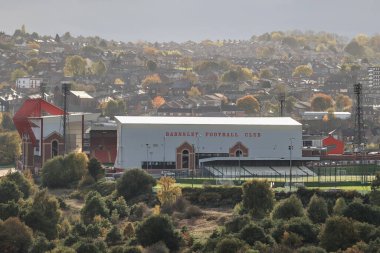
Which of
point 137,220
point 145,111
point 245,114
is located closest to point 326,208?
point 137,220

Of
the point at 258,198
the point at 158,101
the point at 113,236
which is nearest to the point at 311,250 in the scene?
the point at 113,236

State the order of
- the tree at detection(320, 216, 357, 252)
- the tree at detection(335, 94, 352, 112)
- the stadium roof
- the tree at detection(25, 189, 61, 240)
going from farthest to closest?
1. the tree at detection(335, 94, 352, 112)
2. the stadium roof
3. the tree at detection(25, 189, 61, 240)
4. the tree at detection(320, 216, 357, 252)

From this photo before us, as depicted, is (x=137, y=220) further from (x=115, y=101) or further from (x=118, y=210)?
(x=115, y=101)

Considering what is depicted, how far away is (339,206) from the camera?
72562mm

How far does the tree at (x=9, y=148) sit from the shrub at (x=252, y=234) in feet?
210

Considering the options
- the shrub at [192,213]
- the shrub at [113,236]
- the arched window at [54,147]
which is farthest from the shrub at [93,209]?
the arched window at [54,147]

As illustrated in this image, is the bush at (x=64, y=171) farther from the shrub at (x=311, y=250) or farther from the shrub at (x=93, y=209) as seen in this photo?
the shrub at (x=311, y=250)

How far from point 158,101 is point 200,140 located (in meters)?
89.1

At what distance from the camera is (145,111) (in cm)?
18475

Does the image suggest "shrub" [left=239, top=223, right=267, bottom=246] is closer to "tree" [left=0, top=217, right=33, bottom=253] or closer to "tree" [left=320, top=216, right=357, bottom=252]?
"tree" [left=320, top=216, right=357, bottom=252]

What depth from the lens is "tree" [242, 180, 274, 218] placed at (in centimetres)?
7681

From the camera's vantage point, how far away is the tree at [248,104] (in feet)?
576

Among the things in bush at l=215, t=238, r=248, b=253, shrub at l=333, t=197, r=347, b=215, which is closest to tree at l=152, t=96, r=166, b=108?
shrub at l=333, t=197, r=347, b=215

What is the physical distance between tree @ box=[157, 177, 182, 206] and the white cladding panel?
18.2 meters
